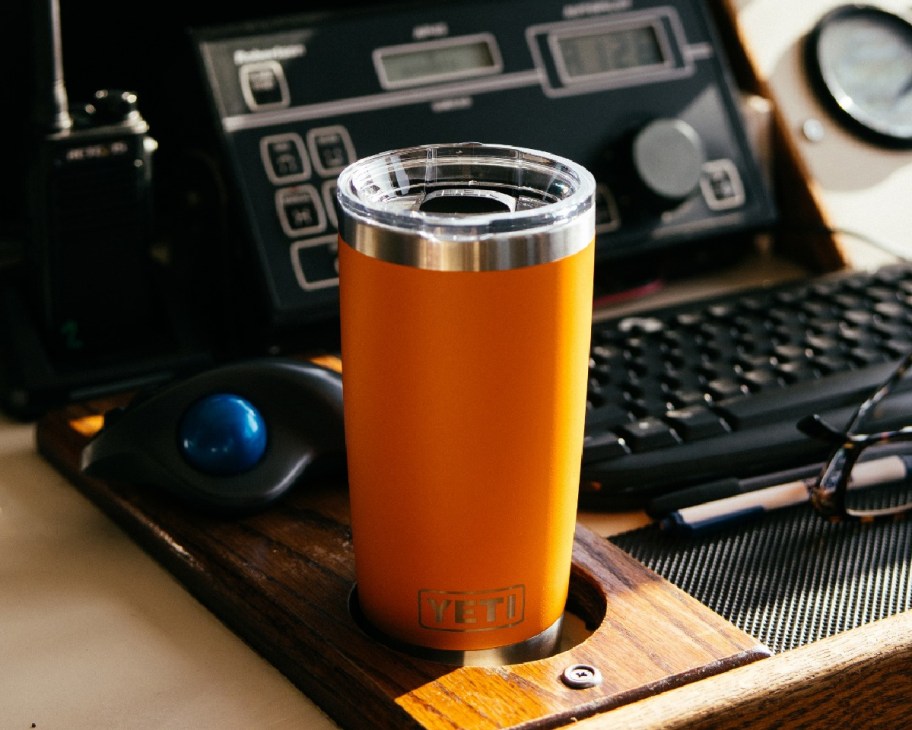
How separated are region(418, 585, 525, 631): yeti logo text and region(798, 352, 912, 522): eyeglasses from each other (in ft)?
0.64

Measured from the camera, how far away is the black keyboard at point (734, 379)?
57 centimetres

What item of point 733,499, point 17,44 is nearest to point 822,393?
point 733,499

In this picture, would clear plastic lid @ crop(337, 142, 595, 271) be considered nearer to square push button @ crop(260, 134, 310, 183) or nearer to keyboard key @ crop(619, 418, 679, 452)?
keyboard key @ crop(619, 418, 679, 452)

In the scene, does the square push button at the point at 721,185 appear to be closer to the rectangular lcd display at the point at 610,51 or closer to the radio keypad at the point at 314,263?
the rectangular lcd display at the point at 610,51

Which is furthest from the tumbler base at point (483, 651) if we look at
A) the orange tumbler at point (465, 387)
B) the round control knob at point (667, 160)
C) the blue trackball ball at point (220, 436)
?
the round control knob at point (667, 160)

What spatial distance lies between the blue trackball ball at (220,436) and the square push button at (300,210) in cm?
19

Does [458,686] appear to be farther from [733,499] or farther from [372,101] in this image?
[372,101]

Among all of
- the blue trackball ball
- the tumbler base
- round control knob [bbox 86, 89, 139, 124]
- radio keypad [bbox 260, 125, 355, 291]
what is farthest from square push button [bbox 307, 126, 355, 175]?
the tumbler base

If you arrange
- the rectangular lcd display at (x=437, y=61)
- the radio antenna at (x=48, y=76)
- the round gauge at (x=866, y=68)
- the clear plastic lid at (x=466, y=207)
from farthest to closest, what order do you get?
the round gauge at (x=866, y=68), the rectangular lcd display at (x=437, y=61), the radio antenna at (x=48, y=76), the clear plastic lid at (x=466, y=207)

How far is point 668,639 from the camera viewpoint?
1.47ft

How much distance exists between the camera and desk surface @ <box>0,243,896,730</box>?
43 centimetres

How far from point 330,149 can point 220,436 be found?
26 cm

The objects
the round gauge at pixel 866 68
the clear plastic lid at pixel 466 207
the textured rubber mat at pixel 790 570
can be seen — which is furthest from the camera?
the round gauge at pixel 866 68

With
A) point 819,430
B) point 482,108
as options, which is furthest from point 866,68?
point 819,430
